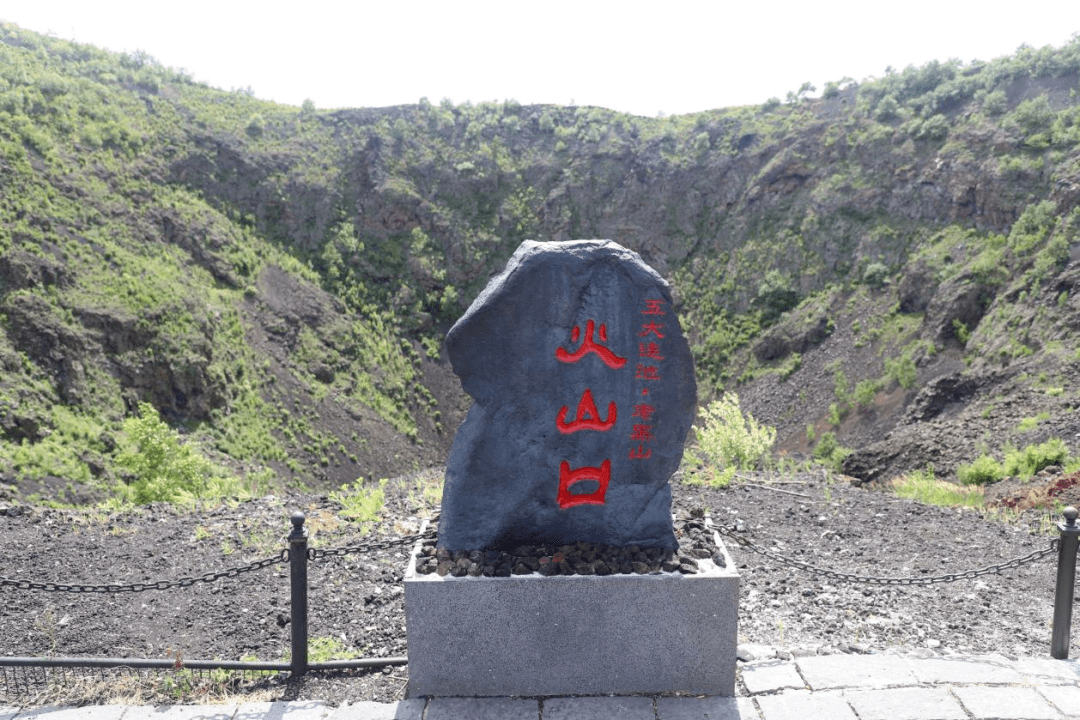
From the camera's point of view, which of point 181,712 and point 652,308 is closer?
point 181,712

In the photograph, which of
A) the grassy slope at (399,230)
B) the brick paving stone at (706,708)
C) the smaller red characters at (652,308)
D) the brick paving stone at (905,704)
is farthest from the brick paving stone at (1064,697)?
the grassy slope at (399,230)

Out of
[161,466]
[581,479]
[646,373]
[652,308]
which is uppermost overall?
[652,308]

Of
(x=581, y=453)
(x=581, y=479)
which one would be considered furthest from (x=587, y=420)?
(x=581, y=479)

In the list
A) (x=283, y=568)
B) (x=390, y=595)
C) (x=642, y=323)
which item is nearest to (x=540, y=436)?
(x=642, y=323)

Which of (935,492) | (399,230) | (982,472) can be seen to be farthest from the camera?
(399,230)

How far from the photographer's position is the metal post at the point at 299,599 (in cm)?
441

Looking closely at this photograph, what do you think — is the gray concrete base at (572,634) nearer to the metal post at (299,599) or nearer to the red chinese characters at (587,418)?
the metal post at (299,599)

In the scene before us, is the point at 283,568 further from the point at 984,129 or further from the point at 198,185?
the point at 984,129

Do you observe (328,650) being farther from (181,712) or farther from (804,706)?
(804,706)

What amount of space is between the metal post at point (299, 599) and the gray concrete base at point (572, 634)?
748 mm

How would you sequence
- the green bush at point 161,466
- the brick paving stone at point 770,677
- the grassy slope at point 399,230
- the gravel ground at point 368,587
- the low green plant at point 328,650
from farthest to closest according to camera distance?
the grassy slope at point 399,230
the green bush at point 161,466
the gravel ground at point 368,587
the low green plant at point 328,650
the brick paving stone at point 770,677

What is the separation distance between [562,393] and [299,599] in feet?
7.03

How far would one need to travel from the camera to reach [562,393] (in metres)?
4.60

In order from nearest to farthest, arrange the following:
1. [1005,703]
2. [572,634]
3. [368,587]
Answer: [1005,703] → [572,634] → [368,587]
